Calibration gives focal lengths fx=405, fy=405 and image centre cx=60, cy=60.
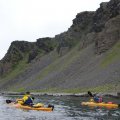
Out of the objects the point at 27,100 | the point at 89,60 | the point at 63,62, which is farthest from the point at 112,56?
the point at 27,100

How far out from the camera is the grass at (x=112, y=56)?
430ft

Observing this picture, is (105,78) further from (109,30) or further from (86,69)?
(109,30)

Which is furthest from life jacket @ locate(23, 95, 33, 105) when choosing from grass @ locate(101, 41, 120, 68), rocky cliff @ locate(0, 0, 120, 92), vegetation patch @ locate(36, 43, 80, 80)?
vegetation patch @ locate(36, 43, 80, 80)

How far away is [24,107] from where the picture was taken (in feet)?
195

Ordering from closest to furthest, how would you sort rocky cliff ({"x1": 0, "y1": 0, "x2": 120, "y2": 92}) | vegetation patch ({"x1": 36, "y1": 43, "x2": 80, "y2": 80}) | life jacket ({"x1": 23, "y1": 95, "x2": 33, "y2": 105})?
life jacket ({"x1": 23, "y1": 95, "x2": 33, "y2": 105}) < rocky cliff ({"x1": 0, "y1": 0, "x2": 120, "y2": 92}) < vegetation patch ({"x1": 36, "y1": 43, "x2": 80, "y2": 80})

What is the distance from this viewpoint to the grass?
430ft

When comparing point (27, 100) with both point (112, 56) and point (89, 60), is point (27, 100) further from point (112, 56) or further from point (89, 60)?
point (89, 60)

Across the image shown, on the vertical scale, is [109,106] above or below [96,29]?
below

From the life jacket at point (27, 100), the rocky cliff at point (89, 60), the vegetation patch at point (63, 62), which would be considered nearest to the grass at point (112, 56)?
the rocky cliff at point (89, 60)

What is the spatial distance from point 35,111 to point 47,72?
113 meters

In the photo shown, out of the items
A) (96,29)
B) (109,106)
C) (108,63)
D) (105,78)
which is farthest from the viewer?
(96,29)

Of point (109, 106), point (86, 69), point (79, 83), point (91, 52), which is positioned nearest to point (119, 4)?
point (91, 52)

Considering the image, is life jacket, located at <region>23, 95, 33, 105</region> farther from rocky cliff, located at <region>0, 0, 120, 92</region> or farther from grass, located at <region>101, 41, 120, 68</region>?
grass, located at <region>101, 41, 120, 68</region>

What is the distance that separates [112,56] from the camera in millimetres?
138125
